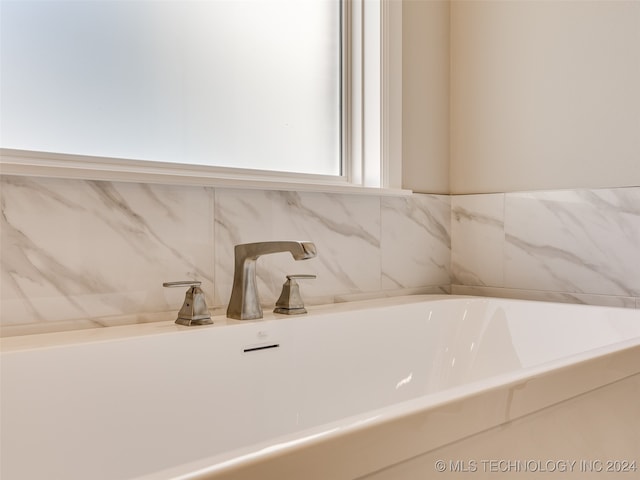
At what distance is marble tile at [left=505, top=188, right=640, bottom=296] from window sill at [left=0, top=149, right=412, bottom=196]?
452 mm

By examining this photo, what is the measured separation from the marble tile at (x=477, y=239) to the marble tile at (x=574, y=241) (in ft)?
0.11

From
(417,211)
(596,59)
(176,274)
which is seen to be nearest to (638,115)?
(596,59)

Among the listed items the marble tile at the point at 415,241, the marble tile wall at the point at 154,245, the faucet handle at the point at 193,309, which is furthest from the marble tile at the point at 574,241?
the faucet handle at the point at 193,309

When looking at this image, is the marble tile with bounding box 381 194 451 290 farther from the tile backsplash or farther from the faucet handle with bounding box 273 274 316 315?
the faucet handle with bounding box 273 274 316 315

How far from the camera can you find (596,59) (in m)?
1.68

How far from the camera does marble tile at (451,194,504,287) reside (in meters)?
1.91

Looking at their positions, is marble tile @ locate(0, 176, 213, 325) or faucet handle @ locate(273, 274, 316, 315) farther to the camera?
faucet handle @ locate(273, 274, 316, 315)

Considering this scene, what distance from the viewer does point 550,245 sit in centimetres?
178

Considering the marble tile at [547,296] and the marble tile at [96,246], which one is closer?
the marble tile at [96,246]

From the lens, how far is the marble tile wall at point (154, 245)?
44.6 inches

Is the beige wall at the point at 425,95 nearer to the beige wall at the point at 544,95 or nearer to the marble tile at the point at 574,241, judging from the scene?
the beige wall at the point at 544,95

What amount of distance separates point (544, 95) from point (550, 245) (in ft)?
1.52

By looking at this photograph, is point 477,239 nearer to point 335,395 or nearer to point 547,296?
point 547,296

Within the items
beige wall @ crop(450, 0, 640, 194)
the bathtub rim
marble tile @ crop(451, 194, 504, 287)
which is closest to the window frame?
beige wall @ crop(450, 0, 640, 194)
